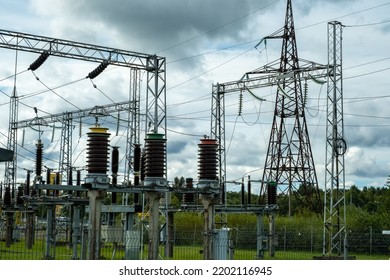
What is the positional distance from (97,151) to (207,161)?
12.9ft

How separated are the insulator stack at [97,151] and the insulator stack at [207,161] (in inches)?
135

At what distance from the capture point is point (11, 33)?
89.7 ft

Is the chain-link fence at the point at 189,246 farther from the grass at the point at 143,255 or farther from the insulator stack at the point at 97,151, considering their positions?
the insulator stack at the point at 97,151

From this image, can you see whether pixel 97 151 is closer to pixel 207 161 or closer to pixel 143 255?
Answer: pixel 207 161

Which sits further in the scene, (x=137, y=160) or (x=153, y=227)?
(x=137, y=160)

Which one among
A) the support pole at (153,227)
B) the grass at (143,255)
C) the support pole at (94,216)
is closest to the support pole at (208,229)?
the support pole at (153,227)

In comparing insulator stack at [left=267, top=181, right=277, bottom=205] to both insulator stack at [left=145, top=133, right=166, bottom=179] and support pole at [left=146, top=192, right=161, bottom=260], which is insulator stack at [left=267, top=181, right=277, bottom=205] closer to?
support pole at [left=146, top=192, right=161, bottom=260]

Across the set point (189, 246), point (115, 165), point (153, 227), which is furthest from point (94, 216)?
point (189, 246)

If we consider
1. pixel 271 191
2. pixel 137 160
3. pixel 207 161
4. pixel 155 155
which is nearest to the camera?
pixel 155 155

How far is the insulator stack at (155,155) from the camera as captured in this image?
2092 cm

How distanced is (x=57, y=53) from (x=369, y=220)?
24.9m

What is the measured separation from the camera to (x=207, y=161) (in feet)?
72.8

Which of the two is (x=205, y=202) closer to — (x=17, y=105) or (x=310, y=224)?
(x=310, y=224)
